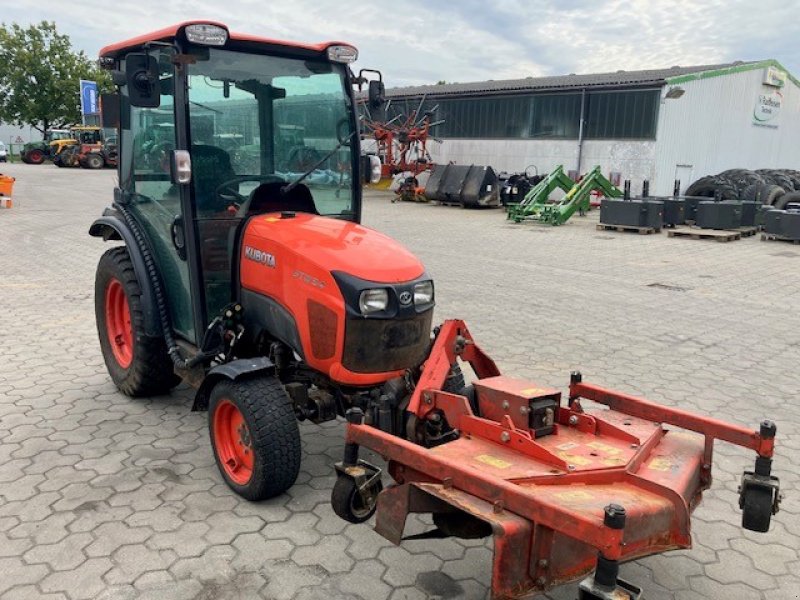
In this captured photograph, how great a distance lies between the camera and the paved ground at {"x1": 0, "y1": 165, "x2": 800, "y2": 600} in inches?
106

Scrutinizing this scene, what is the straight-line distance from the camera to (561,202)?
17250 millimetres

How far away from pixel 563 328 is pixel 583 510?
14.9ft

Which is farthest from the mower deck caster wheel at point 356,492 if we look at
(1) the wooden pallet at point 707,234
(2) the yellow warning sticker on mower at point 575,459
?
(1) the wooden pallet at point 707,234

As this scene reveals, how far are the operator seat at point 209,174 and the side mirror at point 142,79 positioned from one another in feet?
1.12

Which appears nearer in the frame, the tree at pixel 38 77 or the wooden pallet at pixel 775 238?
the wooden pallet at pixel 775 238

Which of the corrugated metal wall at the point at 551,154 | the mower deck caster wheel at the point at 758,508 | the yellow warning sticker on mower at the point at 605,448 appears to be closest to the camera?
the mower deck caster wheel at the point at 758,508

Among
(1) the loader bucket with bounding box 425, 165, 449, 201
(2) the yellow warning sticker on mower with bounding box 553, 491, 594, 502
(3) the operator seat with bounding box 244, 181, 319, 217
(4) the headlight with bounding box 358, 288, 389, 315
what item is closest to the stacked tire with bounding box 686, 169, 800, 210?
(1) the loader bucket with bounding box 425, 165, 449, 201

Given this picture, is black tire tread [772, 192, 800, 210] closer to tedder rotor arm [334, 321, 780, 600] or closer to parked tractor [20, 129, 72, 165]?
tedder rotor arm [334, 321, 780, 600]

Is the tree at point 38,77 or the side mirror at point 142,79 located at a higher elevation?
the tree at point 38,77

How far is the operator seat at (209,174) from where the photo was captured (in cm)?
353

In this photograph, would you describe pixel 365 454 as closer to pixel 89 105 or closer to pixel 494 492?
pixel 494 492

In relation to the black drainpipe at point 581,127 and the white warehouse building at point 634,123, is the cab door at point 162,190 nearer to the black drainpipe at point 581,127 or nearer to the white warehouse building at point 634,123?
the white warehouse building at point 634,123

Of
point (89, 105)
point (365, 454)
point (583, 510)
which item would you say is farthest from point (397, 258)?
point (89, 105)

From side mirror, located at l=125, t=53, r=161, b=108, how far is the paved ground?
6.27 ft
